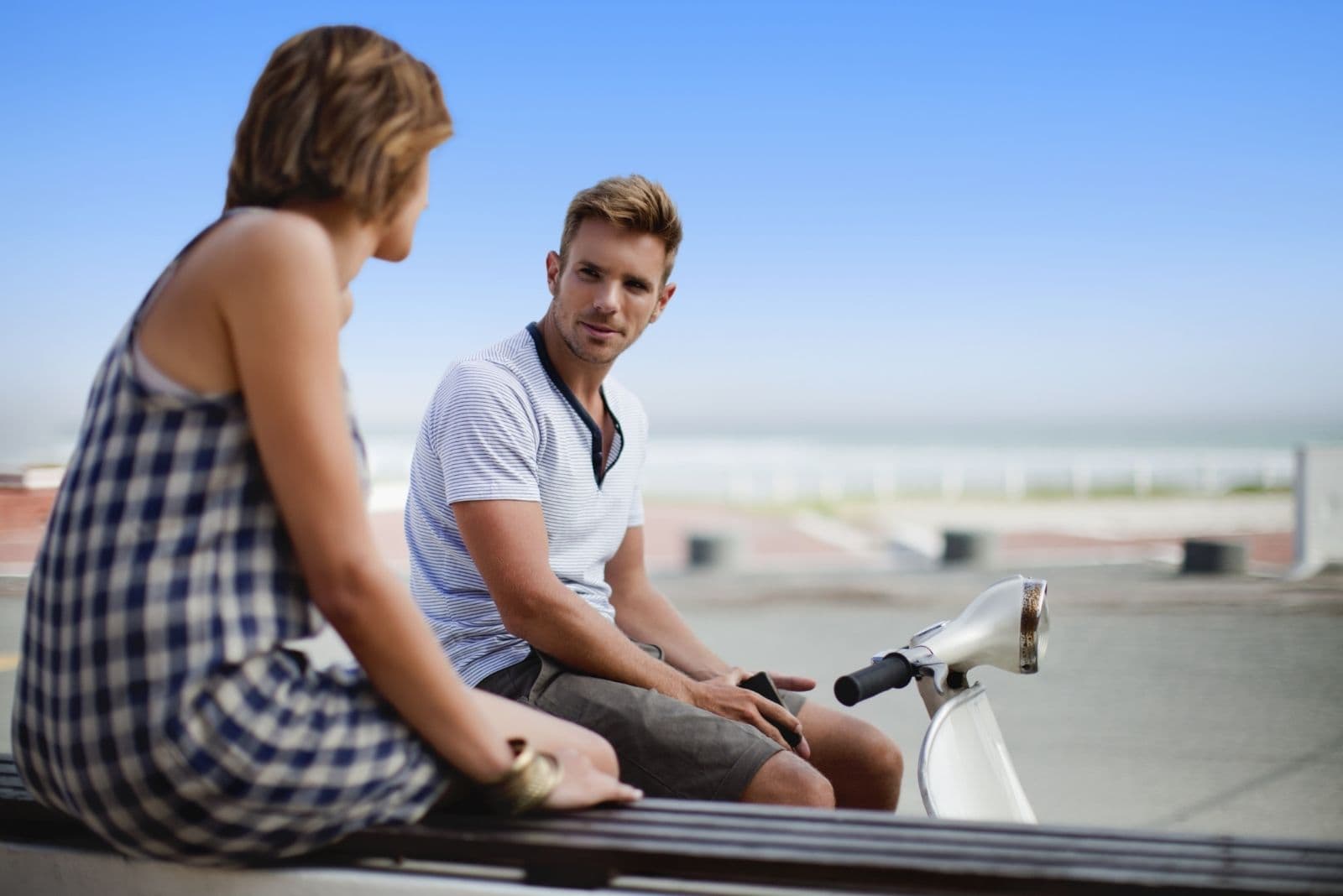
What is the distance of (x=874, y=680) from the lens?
6.26 feet

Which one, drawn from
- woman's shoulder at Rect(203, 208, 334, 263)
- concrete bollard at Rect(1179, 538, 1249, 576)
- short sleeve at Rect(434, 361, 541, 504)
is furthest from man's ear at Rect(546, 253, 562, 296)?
concrete bollard at Rect(1179, 538, 1249, 576)

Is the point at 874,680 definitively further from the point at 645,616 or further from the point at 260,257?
the point at 260,257

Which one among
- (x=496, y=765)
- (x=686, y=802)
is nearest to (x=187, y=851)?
(x=496, y=765)

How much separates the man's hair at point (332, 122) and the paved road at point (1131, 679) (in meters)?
2.00

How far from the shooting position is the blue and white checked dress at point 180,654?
1.37m

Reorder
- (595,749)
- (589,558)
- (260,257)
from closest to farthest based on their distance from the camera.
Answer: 1. (260,257)
2. (595,749)
3. (589,558)

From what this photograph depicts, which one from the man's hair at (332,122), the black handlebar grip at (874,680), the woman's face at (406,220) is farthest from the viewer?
the black handlebar grip at (874,680)

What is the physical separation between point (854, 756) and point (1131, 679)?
4.05 meters

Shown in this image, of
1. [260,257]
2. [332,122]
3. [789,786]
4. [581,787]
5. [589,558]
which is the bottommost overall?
[789,786]

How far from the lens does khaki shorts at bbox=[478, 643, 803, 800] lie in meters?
2.01

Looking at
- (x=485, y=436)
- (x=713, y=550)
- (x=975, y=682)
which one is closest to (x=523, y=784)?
(x=485, y=436)

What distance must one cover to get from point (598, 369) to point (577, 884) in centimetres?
116

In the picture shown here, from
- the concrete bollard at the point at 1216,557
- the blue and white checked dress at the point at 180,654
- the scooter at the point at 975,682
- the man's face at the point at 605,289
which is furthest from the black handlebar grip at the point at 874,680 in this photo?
the concrete bollard at the point at 1216,557

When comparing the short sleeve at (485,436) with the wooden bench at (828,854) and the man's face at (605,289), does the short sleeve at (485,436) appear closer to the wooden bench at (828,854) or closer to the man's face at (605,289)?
the man's face at (605,289)
